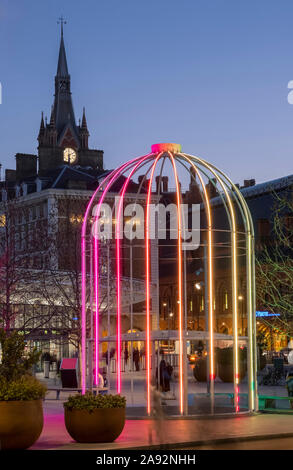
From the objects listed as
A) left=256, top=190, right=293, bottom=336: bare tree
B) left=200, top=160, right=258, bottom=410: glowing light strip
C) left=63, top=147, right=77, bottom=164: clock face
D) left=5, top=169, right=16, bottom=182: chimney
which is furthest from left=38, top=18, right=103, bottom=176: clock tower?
left=200, top=160, right=258, bottom=410: glowing light strip

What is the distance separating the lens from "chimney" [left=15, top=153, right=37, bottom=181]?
124062mm

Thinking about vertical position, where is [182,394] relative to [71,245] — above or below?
below

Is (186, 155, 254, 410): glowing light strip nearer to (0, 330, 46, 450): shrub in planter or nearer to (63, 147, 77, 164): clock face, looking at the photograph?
(0, 330, 46, 450): shrub in planter

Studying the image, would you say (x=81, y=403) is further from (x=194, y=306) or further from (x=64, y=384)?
(x=194, y=306)

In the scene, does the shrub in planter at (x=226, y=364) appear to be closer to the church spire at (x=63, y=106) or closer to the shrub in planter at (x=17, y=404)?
the shrub in planter at (x=17, y=404)

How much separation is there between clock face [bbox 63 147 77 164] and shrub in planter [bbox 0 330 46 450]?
4899 inches

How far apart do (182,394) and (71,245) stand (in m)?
34.7

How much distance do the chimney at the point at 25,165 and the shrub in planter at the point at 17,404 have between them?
353ft

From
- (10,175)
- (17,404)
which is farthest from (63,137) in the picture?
(17,404)

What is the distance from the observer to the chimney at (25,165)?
407ft

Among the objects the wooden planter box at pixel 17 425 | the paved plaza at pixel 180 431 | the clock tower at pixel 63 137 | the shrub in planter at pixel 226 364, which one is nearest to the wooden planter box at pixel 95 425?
the paved plaza at pixel 180 431
